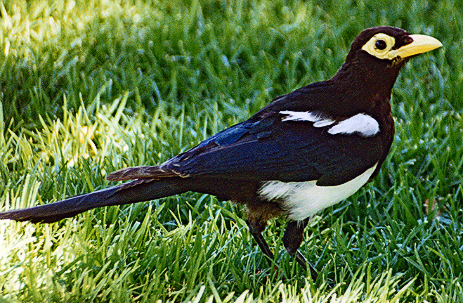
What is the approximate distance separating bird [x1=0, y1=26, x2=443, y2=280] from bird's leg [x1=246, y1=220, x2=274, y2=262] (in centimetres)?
6

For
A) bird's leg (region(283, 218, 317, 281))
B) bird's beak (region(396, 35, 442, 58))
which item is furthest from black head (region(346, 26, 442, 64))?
bird's leg (region(283, 218, 317, 281))

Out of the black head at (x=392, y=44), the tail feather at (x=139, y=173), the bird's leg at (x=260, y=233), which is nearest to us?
the tail feather at (x=139, y=173)

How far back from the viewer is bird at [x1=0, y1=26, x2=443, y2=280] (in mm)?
2857

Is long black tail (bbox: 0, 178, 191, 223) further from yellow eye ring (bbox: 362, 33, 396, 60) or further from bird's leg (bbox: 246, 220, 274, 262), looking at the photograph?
yellow eye ring (bbox: 362, 33, 396, 60)

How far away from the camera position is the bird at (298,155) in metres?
2.86

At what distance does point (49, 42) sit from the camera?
16.1 feet

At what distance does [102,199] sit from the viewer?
286cm

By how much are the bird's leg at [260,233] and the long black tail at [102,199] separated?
1.25 ft

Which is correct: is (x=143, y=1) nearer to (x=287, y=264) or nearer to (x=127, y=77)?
→ (x=127, y=77)

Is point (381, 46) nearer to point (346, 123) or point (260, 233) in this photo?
point (346, 123)

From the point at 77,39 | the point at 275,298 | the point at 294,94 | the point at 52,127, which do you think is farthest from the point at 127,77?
the point at 275,298

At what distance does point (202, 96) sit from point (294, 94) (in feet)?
5.93

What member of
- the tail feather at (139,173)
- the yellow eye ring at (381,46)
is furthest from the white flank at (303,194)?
the yellow eye ring at (381,46)

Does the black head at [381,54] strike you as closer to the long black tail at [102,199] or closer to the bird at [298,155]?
the bird at [298,155]
